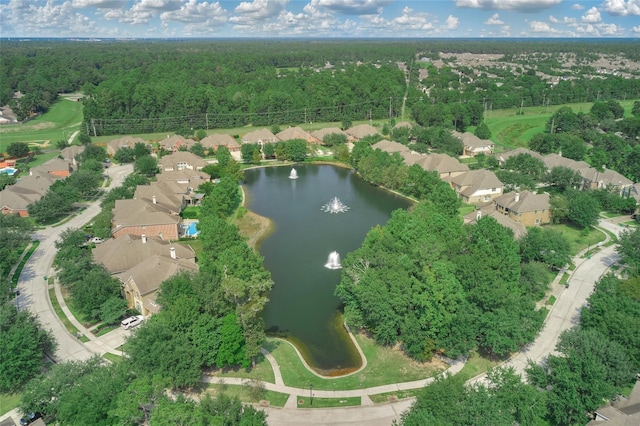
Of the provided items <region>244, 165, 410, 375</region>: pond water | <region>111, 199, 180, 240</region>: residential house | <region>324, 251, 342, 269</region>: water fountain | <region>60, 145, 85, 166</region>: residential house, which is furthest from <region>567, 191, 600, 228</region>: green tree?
<region>60, 145, 85, 166</region>: residential house

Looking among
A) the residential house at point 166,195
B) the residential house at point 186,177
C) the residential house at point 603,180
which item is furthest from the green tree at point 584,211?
the residential house at point 186,177

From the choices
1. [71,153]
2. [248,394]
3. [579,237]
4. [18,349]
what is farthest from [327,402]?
[71,153]

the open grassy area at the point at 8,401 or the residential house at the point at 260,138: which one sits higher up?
the residential house at the point at 260,138

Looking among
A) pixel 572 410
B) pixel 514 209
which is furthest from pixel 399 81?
pixel 572 410

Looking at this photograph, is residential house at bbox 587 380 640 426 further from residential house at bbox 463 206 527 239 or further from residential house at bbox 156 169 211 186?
residential house at bbox 156 169 211 186

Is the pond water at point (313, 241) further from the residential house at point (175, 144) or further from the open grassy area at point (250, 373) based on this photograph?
the residential house at point (175, 144)

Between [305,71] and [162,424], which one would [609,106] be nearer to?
[305,71]

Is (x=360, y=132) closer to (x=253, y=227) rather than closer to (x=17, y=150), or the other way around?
(x=253, y=227)
